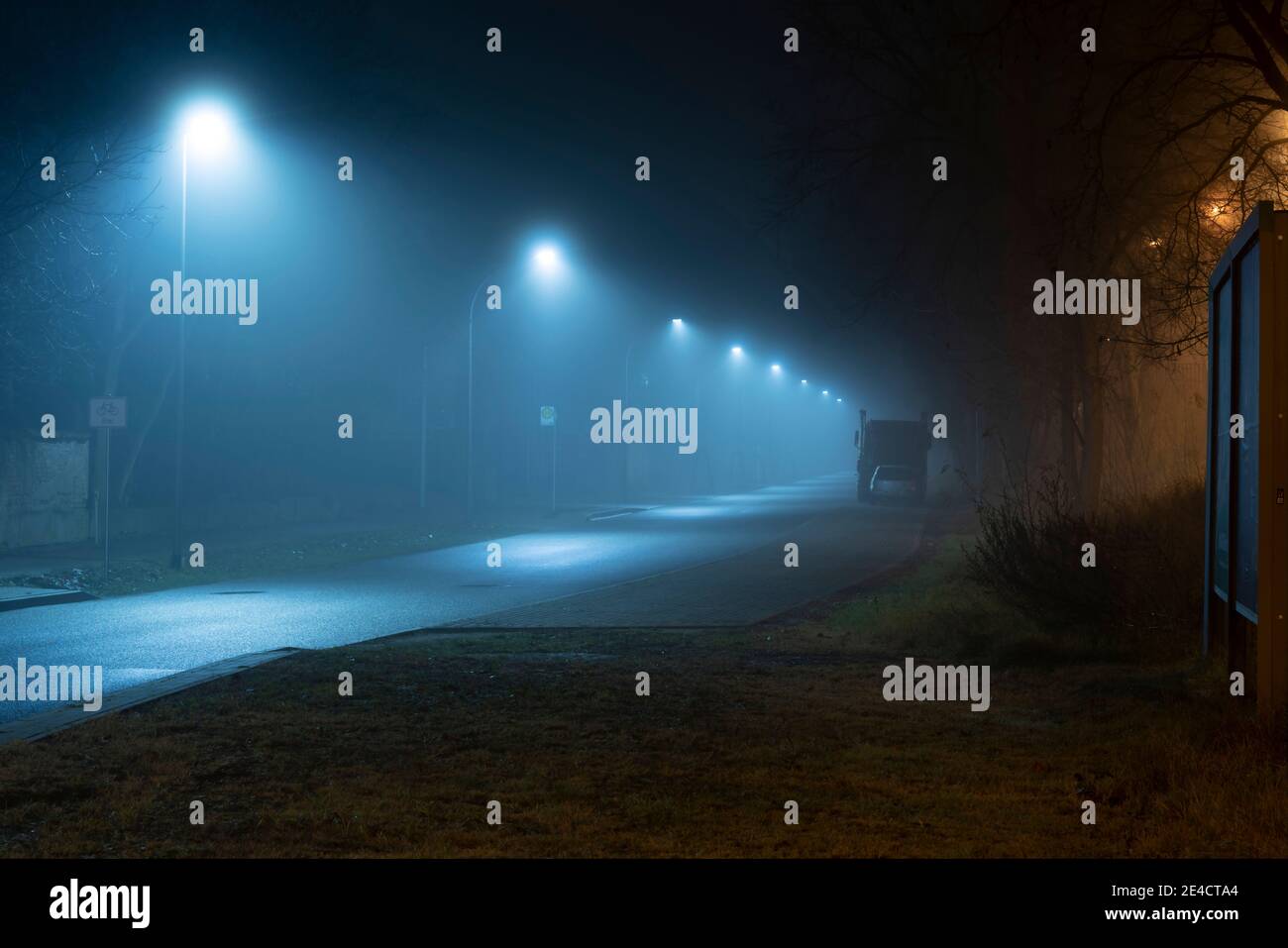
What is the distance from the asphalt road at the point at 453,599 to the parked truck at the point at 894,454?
22363mm

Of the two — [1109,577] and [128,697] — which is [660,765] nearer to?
[128,697]

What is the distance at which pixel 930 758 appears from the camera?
26.1 ft

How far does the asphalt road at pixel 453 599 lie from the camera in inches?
574

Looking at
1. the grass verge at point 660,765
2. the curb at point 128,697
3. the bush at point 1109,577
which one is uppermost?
the bush at point 1109,577

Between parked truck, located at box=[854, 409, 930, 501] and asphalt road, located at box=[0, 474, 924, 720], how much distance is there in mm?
22363

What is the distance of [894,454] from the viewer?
57844mm

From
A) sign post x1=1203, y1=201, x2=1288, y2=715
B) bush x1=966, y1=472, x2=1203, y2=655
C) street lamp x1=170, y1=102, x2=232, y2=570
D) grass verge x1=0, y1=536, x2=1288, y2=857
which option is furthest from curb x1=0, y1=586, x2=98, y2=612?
sign post x1=1203, y1=201, x2=1288, y2=715

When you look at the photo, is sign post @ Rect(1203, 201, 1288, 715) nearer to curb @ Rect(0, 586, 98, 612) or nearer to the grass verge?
the grass verge

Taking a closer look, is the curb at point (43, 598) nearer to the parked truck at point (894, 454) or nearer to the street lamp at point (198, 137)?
the street lamp at point (198, 137)

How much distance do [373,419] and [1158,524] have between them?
38786 mm

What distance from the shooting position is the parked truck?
56344 millimetres

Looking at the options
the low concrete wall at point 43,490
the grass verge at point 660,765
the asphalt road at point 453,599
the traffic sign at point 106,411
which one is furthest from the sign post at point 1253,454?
the low concrete wall at point 43,490

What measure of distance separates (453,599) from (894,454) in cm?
4057

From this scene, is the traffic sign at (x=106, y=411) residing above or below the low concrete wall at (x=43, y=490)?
above
